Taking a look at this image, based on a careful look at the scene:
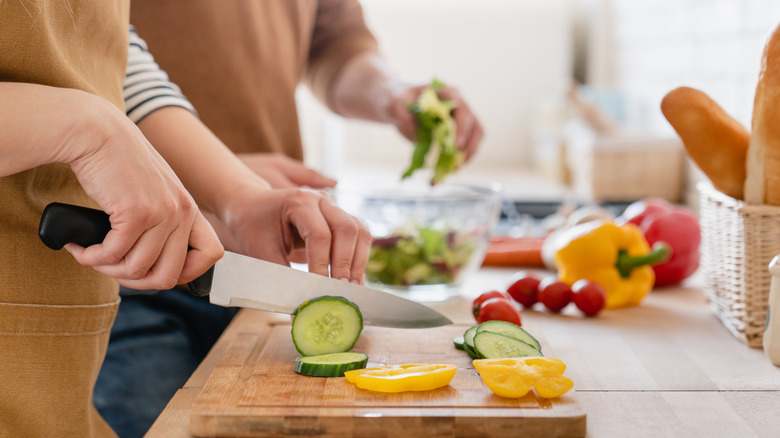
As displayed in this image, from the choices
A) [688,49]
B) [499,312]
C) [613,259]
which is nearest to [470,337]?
[499,312]

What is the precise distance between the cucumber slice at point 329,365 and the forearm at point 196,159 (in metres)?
0.26

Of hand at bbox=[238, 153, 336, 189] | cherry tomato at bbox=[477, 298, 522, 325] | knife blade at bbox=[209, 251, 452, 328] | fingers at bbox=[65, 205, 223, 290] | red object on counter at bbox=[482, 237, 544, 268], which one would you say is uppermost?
fingers at bbox=[65, 205, 223, 290]

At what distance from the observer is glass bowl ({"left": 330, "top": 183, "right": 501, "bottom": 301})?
139 centimetres

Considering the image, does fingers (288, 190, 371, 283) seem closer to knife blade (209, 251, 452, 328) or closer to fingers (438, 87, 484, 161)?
knife blade (209, 251, 452, 328)

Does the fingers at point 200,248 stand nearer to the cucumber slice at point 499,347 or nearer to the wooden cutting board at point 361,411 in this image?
the wooden cutting board at point 361,411

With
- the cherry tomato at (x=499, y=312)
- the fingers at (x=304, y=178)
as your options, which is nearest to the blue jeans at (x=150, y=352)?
the fingers at (x=304, y=178)

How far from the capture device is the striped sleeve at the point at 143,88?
3.50 feet

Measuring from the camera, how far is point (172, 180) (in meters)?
0.77

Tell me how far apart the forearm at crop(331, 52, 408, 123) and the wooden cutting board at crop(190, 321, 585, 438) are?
0.81 m

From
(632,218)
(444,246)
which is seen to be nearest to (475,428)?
(444,246)

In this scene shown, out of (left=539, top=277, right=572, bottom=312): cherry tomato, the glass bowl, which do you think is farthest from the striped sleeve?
(left=539, top=277, right=572, bottom=312): cherry tomato

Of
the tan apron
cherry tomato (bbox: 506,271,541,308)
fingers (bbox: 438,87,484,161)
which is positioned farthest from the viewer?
fingers (bbox: 438,87,484,161)

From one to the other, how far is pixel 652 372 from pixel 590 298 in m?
0.29

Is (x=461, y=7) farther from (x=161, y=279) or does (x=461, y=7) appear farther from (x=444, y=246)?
(x=161, y=279)
